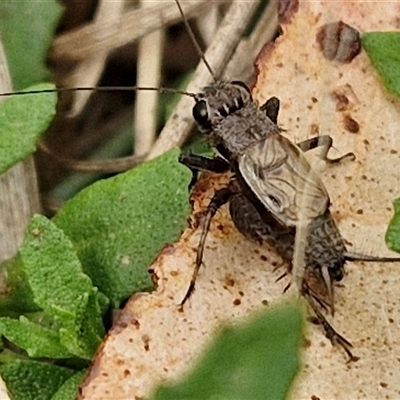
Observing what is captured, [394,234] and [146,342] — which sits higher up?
[394,234]

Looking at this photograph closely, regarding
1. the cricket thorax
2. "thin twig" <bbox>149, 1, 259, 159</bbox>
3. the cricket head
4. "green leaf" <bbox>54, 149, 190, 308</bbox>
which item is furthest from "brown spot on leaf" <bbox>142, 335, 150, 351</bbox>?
"thin twig" <bbox>149, 1, 259, 159</bbox>

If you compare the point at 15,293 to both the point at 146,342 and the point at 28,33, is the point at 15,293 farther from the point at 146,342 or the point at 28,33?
the point at 28,33

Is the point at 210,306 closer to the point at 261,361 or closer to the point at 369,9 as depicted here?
the point at 261,361

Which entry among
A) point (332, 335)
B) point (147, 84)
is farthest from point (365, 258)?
point (147, 84)

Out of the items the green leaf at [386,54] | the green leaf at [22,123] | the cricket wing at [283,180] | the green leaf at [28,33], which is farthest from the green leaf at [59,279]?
the green leaf at [386,54]

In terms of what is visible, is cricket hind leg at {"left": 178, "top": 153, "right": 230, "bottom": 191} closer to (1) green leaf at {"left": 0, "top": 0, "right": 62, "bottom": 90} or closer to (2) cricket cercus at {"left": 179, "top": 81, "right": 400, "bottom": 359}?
(2) cricket cercus at {"left": 179, "top": 81, "right": 400, "bottom": 359}
